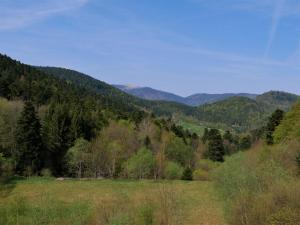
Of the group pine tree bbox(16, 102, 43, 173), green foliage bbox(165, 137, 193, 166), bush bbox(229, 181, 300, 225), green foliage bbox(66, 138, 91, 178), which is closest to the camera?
bush bbox(229, 181, 300, 225)

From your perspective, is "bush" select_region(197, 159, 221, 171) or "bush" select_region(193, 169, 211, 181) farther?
"bush" select_region(197, 159, 221, 171)

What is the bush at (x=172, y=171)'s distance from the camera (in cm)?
8832

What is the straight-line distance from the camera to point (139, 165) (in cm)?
8144

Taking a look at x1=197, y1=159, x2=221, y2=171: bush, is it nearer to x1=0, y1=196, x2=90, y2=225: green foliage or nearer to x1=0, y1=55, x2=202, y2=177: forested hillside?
x1=0, y1=55, x2=202, y2=177: forested hillside

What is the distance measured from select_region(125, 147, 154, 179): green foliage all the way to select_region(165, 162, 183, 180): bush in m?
5.37

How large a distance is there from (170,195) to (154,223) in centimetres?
282

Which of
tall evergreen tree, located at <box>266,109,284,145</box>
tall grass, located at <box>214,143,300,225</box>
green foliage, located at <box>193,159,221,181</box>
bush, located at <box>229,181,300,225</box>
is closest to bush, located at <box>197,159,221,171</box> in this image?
green foliage, located at <box>193,159,221,181</box>

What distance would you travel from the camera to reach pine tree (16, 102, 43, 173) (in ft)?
244

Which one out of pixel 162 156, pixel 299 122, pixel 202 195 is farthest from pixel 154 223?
pixel 162 156

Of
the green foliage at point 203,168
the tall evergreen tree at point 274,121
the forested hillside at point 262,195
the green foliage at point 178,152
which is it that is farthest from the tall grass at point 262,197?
the green foliage at point 178,152

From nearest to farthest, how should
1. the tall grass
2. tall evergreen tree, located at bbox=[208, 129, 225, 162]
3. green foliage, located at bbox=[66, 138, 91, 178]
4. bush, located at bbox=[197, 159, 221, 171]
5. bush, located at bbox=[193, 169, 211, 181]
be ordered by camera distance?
the tall grass < green foliage, located at bbox=[66, 138, 91, 178] < bush, located at bbox=[193, 169, 211, 181] < bush, located at bbox=[197, 159, 221, 171] < tall evergreen tree, located at bbox=[208, 129, 225, 162]

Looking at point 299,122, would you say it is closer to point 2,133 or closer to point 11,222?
point 2,133

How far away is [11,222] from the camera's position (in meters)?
25.3

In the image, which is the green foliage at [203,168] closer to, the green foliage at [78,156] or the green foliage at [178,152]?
the green foliage at [178,152]
